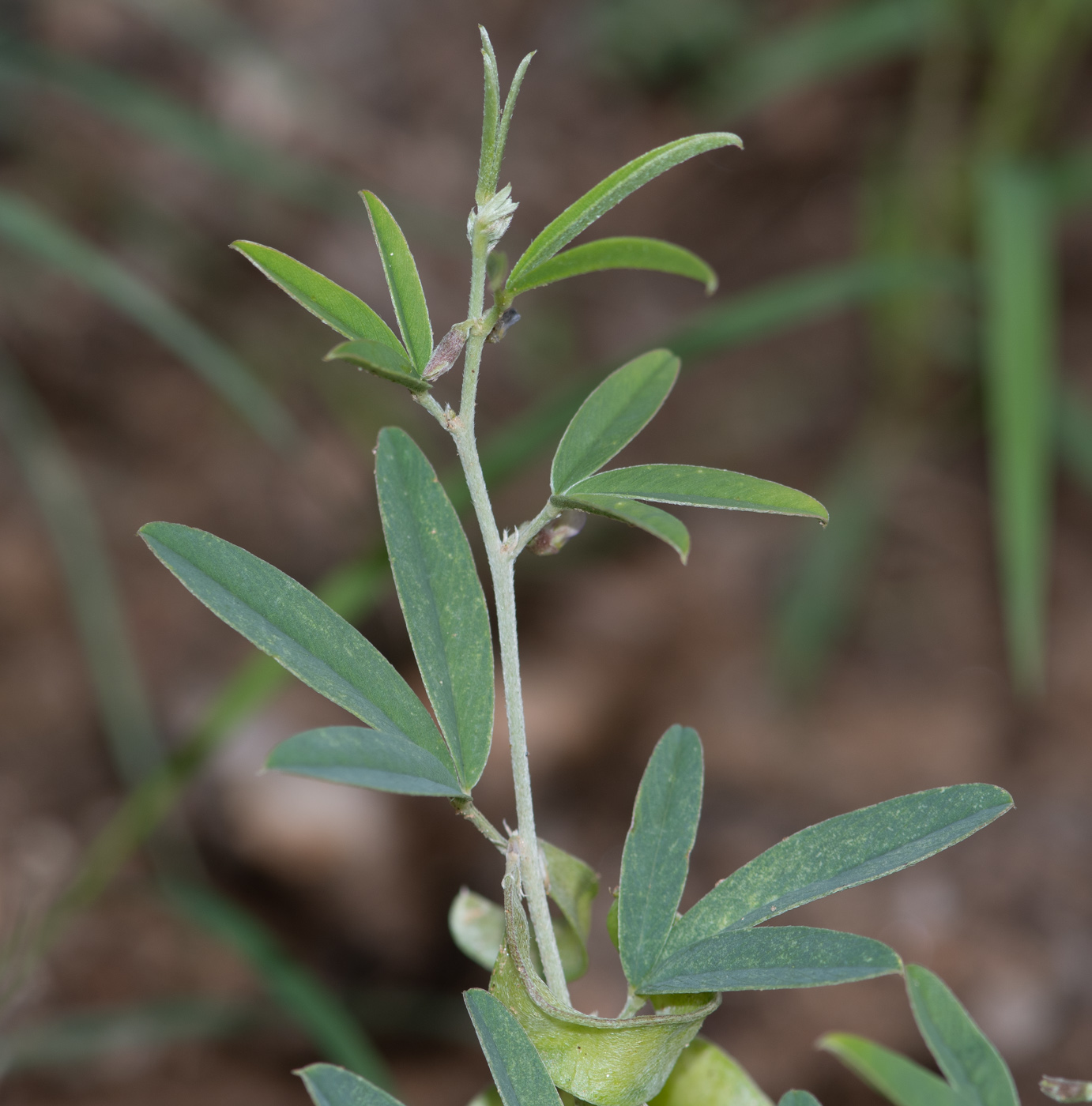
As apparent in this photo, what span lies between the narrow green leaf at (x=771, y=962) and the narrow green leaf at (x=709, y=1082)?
0.04m

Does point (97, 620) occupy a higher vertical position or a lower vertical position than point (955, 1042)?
lower

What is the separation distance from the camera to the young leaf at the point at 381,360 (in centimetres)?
24

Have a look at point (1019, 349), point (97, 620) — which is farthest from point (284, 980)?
point (1019, 349)

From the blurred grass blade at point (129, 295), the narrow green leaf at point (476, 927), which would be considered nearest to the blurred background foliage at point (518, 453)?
the blurred grass blade at point (129, 295)

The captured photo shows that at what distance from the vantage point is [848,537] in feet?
5.06

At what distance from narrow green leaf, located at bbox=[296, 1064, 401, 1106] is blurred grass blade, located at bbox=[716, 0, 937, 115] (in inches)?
55.4

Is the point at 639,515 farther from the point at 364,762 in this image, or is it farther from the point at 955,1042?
the point at 955,1042

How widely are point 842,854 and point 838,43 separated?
1.34 meters

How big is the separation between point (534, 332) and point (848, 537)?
2.17ft

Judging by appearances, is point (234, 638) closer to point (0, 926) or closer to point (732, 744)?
point (0, 926)

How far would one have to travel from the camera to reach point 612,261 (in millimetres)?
298

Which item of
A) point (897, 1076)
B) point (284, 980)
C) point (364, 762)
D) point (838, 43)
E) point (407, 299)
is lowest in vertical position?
point (284, 980)

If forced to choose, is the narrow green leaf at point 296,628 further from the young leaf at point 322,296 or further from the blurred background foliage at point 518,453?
the blurred background foliage at point 518,453

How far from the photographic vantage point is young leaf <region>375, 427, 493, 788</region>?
315 mm
